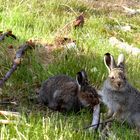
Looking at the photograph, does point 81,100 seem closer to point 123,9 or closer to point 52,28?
point 52,28

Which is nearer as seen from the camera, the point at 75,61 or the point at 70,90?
the point at 70,90

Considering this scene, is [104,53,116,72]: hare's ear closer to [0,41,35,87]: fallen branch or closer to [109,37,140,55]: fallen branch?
[0,41,35,87]: fallen branch

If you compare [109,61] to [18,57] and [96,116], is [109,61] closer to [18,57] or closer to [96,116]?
[96,116]

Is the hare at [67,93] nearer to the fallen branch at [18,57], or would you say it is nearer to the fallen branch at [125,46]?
the fallen branch at [18,57]

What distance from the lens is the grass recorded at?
5.60 metres

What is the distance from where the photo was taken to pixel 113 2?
14.5 metres

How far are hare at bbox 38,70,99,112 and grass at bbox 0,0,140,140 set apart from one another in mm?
172

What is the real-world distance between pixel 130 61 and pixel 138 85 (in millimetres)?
866

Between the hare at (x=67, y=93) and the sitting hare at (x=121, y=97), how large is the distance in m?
0.24

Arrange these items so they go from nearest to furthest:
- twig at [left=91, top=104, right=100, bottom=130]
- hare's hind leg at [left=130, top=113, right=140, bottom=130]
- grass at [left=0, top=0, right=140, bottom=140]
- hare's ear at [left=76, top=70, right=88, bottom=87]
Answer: grass at [left=0, top=0, right=140, bottom=140], twig at [left=91, top=104, right=100, bottom=130], hare's hind leg at [left=130, top=113, right=140, bottom=130], hare's ear at [left=76, top=70, right=88, bottom=87]

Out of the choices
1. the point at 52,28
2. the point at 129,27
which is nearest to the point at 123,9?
the point at 129,27

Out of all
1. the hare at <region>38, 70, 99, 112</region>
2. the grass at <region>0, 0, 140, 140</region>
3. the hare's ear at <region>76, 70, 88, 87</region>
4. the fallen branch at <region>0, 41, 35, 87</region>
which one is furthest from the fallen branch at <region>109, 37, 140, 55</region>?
the hare's ear at <region>76, 70, 88, 87</region>

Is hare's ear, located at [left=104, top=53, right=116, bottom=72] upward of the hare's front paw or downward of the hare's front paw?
upward

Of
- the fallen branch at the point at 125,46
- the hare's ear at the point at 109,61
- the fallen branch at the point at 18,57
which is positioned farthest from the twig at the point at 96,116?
the fallen branch at the point at 125,46
